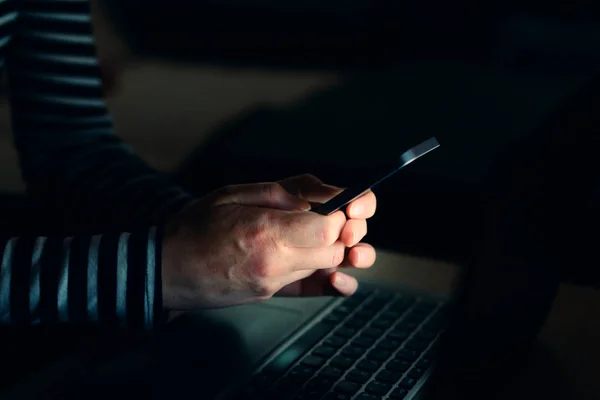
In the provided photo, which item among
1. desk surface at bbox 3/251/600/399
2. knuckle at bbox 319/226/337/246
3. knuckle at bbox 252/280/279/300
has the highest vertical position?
knuckle at bbox 319/226/337/246

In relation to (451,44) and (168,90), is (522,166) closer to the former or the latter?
(451,44)

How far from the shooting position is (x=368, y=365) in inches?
17.0

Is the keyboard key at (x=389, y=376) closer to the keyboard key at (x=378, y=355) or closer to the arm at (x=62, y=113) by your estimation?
the keyboard key at (x=378, y=355)

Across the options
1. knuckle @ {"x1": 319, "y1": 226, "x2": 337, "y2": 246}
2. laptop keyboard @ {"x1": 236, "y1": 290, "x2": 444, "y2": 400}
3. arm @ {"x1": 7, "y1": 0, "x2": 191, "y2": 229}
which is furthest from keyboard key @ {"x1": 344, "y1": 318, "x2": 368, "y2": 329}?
arm @ {"x1": 7, "y1": 0, "x2": 191, "y2": 229}

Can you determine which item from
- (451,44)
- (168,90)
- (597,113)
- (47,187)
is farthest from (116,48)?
(597,113)

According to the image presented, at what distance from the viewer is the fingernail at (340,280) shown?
473mm

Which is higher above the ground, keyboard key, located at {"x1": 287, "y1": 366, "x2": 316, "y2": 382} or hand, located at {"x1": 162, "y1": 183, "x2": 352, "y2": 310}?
hand, located at {"x1": 162, "y1": 183, "x2": 352, "y2": 310}

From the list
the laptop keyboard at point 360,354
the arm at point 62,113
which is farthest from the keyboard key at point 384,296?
Result: the arm at point 62,113

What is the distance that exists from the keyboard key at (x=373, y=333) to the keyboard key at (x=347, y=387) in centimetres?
6

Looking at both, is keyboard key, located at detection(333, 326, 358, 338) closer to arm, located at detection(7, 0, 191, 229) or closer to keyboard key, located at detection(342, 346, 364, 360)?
keyboard key, located at detection(342, 346, 364, 360)

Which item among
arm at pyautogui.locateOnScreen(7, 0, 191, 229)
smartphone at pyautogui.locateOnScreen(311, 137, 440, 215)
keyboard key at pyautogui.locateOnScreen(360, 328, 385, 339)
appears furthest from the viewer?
arm at pyautogui.locateOnScreen(7, 0, 191, 229)

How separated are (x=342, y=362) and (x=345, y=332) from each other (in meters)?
0.04

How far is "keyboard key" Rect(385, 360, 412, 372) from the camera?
426 mm

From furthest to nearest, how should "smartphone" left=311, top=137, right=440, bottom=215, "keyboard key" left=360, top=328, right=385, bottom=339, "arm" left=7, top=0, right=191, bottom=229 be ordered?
"arm" left=7, top=0, right=191, bottom=229 < "keyboard key" left=360, top=328, right=385, bottom=339 < "smartphone" left=311, top=137, right=440, bottom=215
